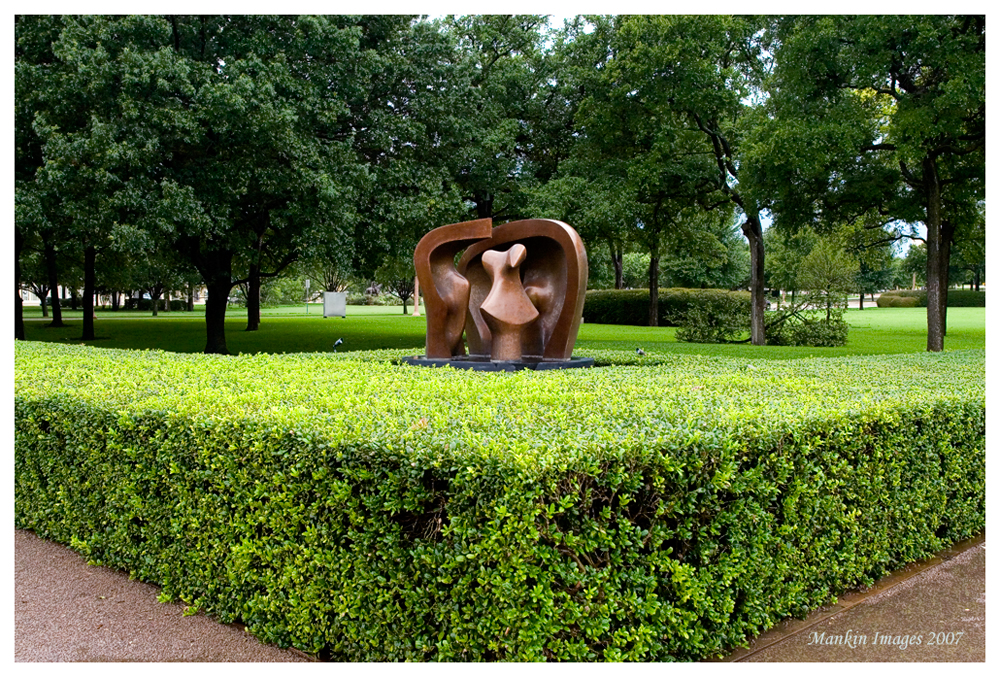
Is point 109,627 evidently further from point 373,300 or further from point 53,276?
point 373,300

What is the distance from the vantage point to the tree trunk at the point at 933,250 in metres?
17.0

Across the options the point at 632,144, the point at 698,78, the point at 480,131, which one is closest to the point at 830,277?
the point at 632,144

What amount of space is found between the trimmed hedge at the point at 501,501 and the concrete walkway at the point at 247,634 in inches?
5.1

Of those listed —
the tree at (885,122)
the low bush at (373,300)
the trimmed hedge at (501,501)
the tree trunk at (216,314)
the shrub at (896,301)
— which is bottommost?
the trimmed hedge at (501,501)

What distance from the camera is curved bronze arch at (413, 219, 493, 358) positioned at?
10594mm

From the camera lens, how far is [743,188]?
734 inches

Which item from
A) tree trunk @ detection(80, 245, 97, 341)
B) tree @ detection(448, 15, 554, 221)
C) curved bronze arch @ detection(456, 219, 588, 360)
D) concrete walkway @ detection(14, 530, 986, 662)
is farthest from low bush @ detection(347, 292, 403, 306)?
concrete walkway @ detection(14, 530, 986, 662)

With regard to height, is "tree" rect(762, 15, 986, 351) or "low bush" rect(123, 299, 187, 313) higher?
"tree" rect(762, 15, 986, 351)

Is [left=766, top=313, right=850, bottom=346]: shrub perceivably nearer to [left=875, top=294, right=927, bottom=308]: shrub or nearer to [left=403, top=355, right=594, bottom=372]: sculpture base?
[left=403, top=355, right=594, bottom=372]: sculpture base

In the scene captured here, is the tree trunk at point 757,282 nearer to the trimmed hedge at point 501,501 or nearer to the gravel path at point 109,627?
the trimmed hedge at point 501,501

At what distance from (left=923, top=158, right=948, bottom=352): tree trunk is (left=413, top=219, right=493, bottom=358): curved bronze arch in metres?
11.7

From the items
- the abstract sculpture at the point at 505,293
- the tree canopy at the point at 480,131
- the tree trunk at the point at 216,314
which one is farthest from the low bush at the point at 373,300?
the abstract sculpture at the point at 505,293

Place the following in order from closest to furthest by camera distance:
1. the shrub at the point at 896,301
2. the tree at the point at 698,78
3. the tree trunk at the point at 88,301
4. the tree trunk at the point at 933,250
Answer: the tree trunk at the point at 933,250, the tree at the point at 698,78, the tree trunk at the point at 88,301, the shrub at the point at 896,301

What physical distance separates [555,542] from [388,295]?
84.8 metres
